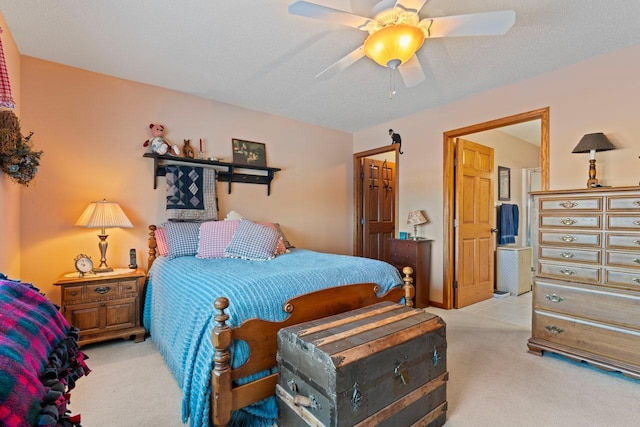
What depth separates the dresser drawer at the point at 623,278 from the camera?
6.87 feet

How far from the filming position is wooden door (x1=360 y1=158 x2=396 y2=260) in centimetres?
498

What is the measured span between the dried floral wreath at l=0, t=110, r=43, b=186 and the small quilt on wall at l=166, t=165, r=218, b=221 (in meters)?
1.15

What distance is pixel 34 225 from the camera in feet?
8.49

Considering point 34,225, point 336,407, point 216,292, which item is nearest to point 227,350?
point 216,292

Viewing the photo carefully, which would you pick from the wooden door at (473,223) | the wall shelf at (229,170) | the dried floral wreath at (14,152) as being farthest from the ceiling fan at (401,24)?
the wooden door at (473,223)

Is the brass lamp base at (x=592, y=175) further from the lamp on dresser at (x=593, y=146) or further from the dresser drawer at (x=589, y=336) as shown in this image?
the dresser drawer at (x=589, y=336)

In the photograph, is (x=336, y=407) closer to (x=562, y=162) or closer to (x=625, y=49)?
(x=562, y=162)

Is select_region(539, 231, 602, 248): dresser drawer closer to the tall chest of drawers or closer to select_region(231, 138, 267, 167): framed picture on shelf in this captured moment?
the tall chest of drawers

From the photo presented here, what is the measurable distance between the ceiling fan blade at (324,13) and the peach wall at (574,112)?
2.19 meters

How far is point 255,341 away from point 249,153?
2691 millimetres

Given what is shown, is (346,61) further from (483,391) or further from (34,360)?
(483,391)

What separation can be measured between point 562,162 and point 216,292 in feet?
10.2

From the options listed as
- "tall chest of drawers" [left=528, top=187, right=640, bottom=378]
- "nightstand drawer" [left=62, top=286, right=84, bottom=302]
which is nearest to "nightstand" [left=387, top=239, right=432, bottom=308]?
"tall chest of drawers" [left=528, top=187, right=640, bottom=378]

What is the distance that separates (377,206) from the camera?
5156 millimetres
